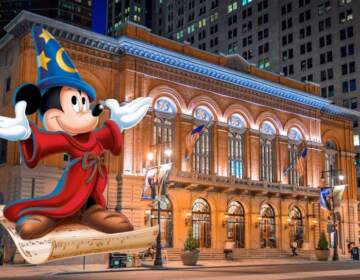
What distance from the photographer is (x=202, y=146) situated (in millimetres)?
46562

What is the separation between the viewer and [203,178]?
4409 cm

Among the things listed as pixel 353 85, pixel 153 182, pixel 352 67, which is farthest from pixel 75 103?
pixel 352 67

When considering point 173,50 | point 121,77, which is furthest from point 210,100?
point 121,77

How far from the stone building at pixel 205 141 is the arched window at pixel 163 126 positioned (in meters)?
0.09

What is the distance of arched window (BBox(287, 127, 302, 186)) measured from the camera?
175 ft

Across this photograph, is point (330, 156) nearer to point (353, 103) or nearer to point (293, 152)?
point (293, 152)

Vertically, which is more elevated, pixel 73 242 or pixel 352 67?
pixel 352 67

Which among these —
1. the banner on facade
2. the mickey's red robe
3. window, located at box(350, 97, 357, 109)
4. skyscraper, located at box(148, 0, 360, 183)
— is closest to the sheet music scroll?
the mickey's red robe

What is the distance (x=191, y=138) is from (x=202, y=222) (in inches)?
290

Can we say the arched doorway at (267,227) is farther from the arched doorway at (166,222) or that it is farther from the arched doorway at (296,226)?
the arched doorway at (166,222)

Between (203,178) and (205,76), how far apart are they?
358 inches

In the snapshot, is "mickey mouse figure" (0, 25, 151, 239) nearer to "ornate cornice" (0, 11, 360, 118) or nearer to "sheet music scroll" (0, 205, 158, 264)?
"sheet music scroll" (0, 205, 158, 264)

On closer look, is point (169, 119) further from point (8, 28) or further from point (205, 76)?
point (8, 28)

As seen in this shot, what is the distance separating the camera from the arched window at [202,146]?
4588cm
